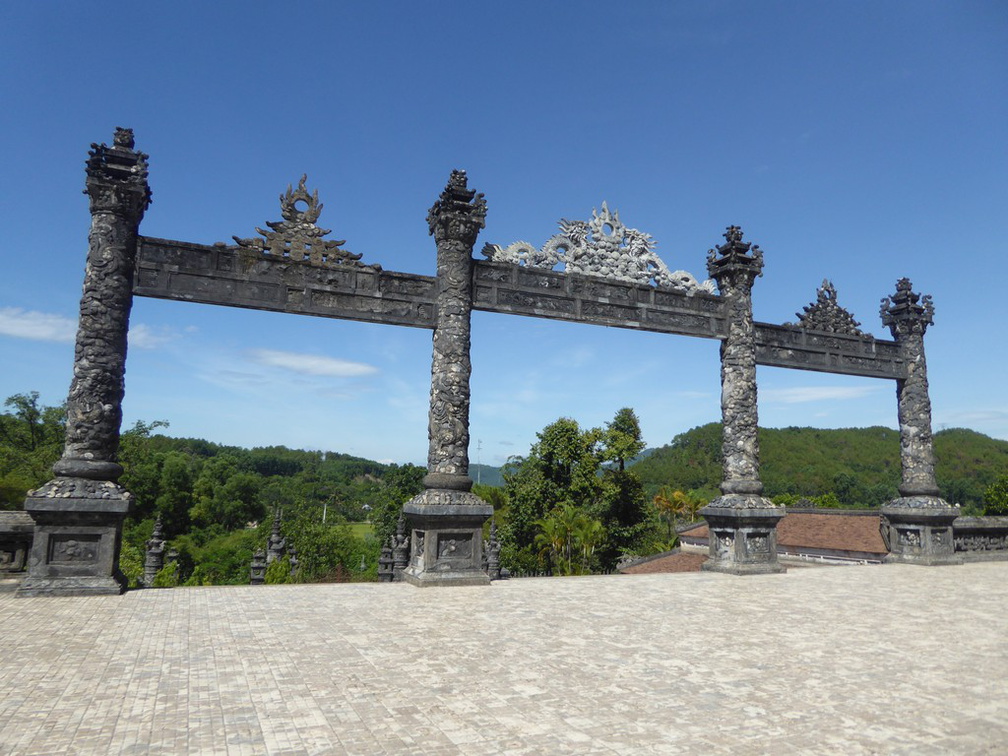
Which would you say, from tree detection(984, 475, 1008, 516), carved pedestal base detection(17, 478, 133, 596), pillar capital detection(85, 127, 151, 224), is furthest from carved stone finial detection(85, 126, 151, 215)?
tree detection(984, 475, 1008, 516)

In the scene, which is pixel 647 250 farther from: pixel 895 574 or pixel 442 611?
pixel 442 611

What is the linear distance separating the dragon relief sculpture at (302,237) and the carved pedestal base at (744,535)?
282 inches

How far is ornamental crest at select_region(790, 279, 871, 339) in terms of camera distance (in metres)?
13.6

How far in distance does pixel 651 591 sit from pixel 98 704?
6.70 m

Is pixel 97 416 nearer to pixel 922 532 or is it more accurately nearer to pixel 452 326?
pixel 452 326

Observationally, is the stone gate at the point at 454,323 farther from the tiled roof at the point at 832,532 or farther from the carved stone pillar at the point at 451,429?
the tiled roof at the point at 832,532

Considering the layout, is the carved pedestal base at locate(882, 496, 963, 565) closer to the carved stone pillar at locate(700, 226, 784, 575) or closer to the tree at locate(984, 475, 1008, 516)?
the carved stone pillar at locate(700, 226, 784, 575)

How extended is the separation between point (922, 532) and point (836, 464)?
7507 cm

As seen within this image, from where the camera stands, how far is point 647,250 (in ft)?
39.9


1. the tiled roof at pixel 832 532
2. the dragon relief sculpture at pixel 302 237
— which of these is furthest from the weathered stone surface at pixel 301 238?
the tiled roof at pixel 832 532

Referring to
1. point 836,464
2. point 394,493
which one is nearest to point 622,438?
point 394,493

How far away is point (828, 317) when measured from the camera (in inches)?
539

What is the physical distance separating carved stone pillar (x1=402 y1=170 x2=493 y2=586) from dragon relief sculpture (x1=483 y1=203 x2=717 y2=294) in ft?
2.91

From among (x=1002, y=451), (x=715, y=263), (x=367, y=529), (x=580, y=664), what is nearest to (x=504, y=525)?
(x=715, y=263)
